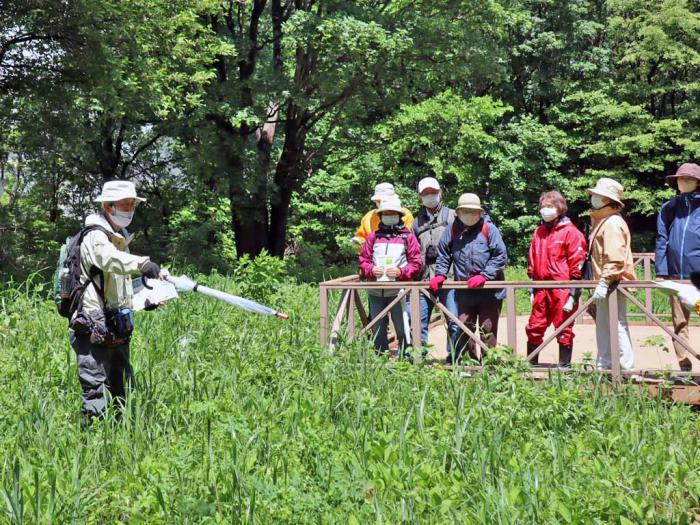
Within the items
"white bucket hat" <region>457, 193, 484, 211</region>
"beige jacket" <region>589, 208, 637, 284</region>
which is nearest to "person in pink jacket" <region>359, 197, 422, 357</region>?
"white bucket hat" <region>457, 193, 484, 211</region>

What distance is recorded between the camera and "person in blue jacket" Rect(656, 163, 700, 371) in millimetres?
6844

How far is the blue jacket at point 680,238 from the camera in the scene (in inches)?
270

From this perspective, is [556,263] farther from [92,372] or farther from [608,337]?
[92,372]

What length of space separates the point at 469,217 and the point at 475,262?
0.39 meters

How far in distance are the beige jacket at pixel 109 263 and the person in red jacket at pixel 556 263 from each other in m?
3.60

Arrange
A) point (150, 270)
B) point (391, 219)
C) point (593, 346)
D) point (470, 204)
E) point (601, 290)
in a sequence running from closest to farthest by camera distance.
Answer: point (150, 270)
point (601, 290)
point (470, 204)
point (391, 219)
point (593, 346)

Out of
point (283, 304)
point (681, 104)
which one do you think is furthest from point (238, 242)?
point (681, 104)

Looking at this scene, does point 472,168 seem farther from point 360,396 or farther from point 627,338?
point 360,396

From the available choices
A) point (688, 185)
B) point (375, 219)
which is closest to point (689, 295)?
point (688, 185)

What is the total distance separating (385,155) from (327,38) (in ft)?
22.1

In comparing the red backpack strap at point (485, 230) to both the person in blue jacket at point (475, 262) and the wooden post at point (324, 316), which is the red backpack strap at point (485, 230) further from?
the wooden post at point (324, 316)

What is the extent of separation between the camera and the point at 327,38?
15.3 m

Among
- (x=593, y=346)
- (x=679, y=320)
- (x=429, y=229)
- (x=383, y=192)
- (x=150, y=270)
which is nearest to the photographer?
(x=150, y=270)

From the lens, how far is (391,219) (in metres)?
7.50
